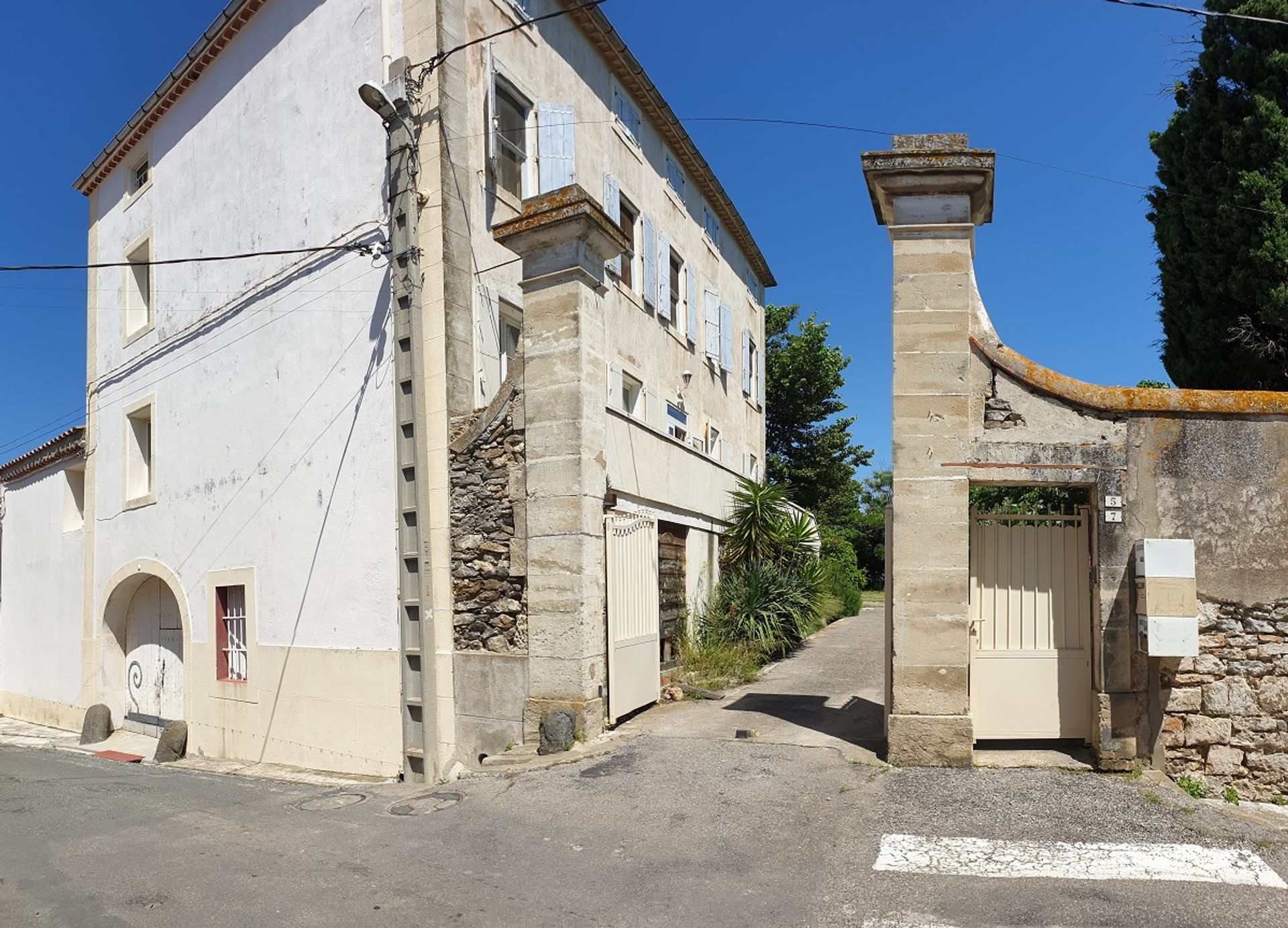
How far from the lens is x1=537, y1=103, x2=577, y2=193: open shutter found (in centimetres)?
1127

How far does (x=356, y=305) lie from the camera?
10.4 m

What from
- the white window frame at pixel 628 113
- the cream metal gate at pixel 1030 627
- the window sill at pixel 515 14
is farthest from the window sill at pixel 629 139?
the cream metal gate at pixel 1030 627

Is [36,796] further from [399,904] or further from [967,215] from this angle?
[967,215]

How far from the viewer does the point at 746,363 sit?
21109 mm

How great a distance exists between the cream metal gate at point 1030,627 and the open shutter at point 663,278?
8793 millimetres

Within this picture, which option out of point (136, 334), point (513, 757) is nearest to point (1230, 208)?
point (513, 757)

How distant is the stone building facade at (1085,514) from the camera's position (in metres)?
6.67

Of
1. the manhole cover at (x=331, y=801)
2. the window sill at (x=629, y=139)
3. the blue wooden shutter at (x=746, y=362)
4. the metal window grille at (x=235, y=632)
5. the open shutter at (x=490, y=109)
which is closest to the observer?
the manhole cover at (x=331, y=801)

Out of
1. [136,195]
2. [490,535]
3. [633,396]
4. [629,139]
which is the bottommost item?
[490,535]

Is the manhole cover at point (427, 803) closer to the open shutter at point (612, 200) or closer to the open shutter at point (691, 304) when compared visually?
the open shutter at point (612, 200)

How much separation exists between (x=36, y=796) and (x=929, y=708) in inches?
309

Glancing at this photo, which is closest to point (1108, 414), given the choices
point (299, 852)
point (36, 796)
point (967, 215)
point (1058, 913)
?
point (967, 215)

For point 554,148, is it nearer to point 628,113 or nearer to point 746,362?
point 628,113

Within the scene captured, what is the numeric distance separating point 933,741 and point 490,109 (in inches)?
317
